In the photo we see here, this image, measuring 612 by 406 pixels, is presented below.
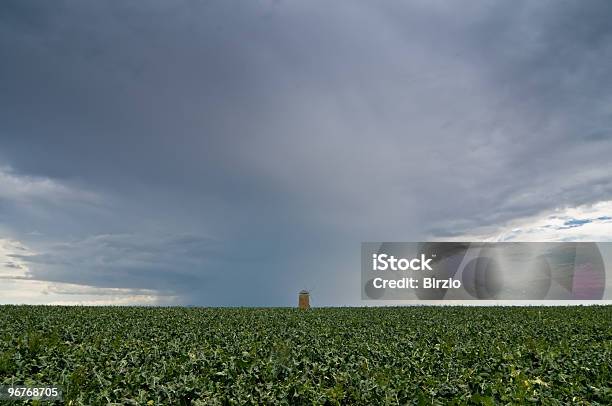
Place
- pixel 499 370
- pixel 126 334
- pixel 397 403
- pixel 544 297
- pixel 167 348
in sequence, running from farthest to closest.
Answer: pixel 544 297, pixel 126 334, pixel 167 348, pixel 499 370, pixel 397 403

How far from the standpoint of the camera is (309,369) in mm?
9969

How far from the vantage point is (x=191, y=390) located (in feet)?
27.1

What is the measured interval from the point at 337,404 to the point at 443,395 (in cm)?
191

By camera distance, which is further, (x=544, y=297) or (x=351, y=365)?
(x=544, y=297)

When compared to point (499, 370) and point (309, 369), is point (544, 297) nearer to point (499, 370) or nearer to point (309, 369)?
point (499, 370)

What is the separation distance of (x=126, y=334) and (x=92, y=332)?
1500 mm

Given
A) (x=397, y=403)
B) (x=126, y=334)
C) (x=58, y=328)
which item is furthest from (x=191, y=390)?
(x=58, y=328)

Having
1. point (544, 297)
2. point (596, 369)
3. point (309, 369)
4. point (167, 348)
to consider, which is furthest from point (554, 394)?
point (544, 297)

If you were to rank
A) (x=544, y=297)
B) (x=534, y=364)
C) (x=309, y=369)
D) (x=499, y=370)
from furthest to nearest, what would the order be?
(x=544, y=297) → (x=534, y=364) → (x=499, y=370) → (x=309, y=369)

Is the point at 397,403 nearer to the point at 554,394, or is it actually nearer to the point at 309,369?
the point at 309,369

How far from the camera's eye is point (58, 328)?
62.0ft

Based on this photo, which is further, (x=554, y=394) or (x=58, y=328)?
(x=58, y=328)

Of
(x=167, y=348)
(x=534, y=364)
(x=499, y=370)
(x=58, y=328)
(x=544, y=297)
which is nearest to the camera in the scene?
(x=499, y=370)

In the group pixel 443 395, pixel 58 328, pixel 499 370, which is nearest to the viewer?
pixel 443 395
